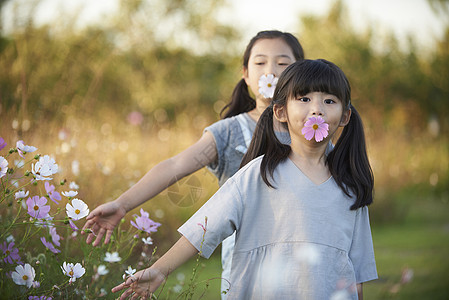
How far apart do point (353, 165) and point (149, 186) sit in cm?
85

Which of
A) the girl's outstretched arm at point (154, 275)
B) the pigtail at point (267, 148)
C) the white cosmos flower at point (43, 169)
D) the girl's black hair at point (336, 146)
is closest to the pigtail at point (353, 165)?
the girl's black hair at point (336, 146)

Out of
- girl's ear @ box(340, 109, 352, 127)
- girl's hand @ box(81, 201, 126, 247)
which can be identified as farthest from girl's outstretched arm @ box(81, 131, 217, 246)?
girl's ear @ box(340, 109, 352, 127)

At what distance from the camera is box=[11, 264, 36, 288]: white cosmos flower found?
1502 millimetres

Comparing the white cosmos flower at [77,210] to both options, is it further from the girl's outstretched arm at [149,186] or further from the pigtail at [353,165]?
the pigtail at [353,165]

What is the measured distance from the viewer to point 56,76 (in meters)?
7.27

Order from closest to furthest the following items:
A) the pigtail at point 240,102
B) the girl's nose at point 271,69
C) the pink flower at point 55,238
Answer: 1. the pink flower at point 55,238
2. the girl's nose at point 271,69
3. the pigtail at point 240,102

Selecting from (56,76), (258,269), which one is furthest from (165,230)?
(56,76)

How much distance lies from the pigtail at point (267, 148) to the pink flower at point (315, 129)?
0.17 m

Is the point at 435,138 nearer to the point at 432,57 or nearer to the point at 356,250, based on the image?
the point at 432,57

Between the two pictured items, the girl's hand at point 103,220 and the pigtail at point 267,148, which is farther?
the girl's hand at point 103,220

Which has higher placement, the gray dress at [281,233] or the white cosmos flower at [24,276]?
the white cosmos flower at [24,276]

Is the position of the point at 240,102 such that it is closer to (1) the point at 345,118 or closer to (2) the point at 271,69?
(2) the point at 271,69

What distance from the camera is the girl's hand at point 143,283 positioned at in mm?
1583

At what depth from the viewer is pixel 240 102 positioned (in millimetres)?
2791
